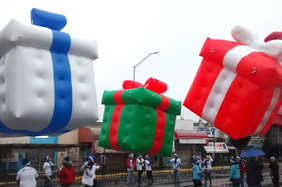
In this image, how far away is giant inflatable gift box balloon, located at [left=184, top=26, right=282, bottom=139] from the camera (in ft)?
19.8

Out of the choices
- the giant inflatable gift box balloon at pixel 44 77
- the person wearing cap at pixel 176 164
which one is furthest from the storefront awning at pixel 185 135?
the giant inflatable gift box balloon at pixel 44 77

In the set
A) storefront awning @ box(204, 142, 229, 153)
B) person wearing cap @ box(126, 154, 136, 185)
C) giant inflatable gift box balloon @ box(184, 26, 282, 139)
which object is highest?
giant inflatable gift box balloon @ box(184, 26, 282, 139)

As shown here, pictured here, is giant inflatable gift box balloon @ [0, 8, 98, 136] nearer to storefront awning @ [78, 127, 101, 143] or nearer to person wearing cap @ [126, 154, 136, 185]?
person wearing cap @ [126, 154, 136, 185]

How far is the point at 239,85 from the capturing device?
248 inches

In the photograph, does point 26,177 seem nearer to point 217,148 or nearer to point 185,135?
point 185,135

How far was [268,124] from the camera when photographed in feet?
22.2

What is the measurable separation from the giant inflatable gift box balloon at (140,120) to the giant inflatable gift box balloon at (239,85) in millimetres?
1318

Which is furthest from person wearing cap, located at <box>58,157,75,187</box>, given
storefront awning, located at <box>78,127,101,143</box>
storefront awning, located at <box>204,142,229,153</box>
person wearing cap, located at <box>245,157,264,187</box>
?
storefront awning, located at <box>204,142,229,153</box>

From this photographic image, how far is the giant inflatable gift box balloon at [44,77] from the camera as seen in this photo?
5.10 metres

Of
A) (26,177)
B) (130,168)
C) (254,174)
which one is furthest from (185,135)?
(26,177)

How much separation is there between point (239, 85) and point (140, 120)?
2702 mm

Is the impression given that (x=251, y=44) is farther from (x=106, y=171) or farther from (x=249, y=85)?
(x=106, y=171)

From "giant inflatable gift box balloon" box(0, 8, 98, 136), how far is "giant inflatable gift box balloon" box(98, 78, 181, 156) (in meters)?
2.24

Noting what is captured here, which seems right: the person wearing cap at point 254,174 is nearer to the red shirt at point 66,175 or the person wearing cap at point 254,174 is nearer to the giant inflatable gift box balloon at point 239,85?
the giant inflatable gift box balloon at point 239,85
